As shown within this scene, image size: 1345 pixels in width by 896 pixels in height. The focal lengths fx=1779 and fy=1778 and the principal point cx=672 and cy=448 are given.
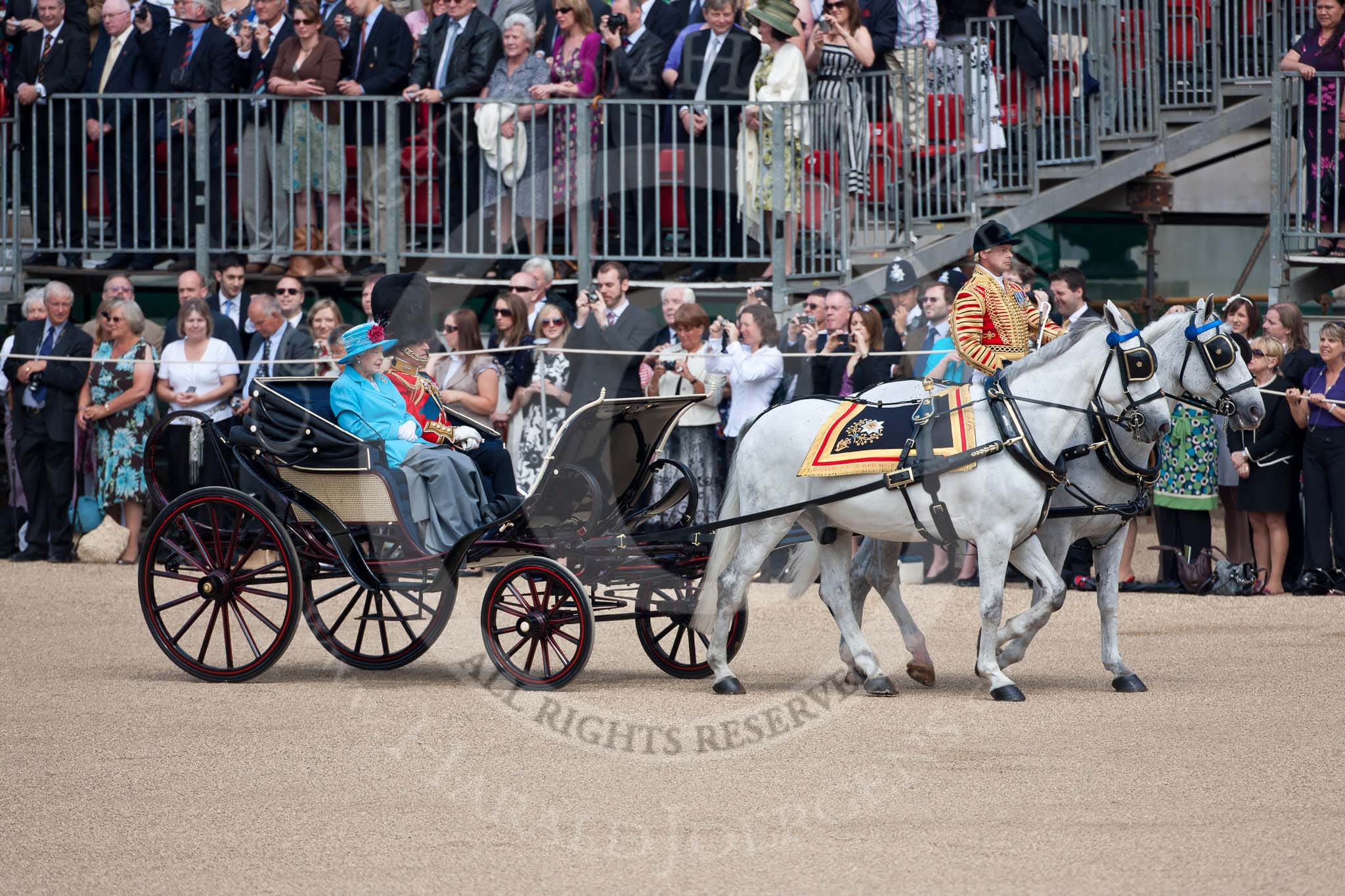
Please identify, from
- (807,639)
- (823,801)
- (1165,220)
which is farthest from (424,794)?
(1165,220)

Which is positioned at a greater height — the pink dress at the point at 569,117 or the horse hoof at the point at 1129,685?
the pink dress at the point at 569,117

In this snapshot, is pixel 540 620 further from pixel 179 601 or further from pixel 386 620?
pixel 179 601

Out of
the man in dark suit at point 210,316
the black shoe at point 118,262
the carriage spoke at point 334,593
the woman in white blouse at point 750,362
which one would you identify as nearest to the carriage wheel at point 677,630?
the carriage spoke at point 334,593

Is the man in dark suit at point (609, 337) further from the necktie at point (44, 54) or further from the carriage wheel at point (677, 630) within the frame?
the necktie at point (44, 54)

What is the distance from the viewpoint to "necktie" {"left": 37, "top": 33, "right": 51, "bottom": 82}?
14.3 metres

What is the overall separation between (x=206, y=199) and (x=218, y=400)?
2041mm

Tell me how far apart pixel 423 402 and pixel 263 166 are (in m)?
6.02

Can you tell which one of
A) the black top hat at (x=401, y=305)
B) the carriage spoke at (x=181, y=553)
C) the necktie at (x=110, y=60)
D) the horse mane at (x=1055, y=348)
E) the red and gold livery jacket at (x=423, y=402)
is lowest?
the carriage spoke at (x=181, y=553)

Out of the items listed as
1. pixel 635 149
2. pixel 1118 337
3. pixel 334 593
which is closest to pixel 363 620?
pixel 334 593

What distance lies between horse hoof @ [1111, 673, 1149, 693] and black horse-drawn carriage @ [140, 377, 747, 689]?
1776mm

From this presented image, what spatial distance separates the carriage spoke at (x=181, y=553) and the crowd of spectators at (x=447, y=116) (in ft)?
17.3

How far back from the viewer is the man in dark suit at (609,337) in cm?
1184

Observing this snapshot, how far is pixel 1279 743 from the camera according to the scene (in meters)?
6.71

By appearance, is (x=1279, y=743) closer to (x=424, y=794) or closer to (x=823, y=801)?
(x=823, y=801)
